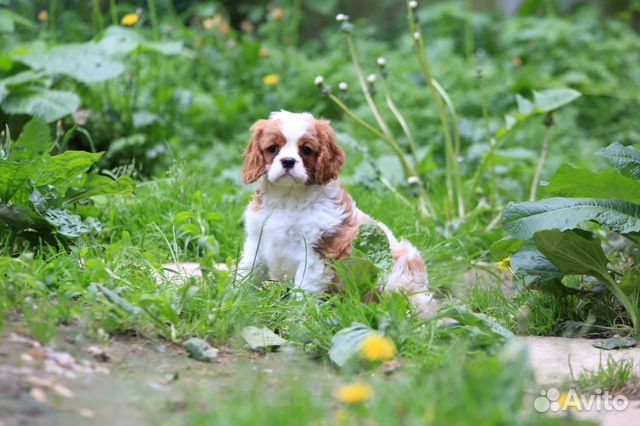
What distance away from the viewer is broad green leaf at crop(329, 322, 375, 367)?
337 centimetres

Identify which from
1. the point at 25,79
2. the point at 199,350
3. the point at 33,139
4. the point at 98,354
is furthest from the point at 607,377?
the point at 25,79

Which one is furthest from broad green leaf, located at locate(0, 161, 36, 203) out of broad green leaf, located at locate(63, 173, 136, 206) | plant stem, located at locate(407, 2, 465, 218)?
plant stem, located at locate(407, 2, 465, 218)

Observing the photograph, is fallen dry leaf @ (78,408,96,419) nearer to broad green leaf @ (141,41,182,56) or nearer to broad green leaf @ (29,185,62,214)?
broad green leaf @ (29,185,62,214)

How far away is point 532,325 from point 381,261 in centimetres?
76

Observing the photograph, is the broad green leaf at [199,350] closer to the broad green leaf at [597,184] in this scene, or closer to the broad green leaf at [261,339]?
the broad green leaf at [261,339]

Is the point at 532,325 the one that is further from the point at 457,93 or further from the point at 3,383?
the point at 457,93

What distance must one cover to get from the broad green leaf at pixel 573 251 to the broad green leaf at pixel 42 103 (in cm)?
347

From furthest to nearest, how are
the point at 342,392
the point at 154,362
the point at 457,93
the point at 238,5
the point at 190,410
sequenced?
the point at 238,5 → the point at 457,93 → the point at 154,362 → the point at 190,410 → the point at 342,392

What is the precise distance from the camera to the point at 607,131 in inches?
349

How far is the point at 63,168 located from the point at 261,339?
143 centimetres

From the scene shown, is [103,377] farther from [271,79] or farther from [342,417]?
[271,79]

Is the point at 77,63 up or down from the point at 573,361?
up

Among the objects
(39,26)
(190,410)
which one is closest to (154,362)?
(190,410)

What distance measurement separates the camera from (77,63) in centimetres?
638
